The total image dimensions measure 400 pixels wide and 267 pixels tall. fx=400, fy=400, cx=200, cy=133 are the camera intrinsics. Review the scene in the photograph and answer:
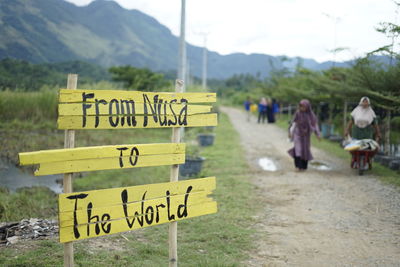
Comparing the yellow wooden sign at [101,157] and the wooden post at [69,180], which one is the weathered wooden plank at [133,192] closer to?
the wooden post at [69,180]

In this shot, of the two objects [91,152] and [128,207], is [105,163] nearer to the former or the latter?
[91,152]

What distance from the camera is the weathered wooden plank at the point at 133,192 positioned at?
2963 mm

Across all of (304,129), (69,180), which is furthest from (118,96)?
(304,129)

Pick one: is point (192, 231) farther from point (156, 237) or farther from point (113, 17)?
point (113, 17)

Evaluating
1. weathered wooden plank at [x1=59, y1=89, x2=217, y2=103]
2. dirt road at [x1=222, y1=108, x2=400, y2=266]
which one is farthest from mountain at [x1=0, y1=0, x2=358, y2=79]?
weathered wooden plank at [x1=59, y1=89, x2=217, y2=103]

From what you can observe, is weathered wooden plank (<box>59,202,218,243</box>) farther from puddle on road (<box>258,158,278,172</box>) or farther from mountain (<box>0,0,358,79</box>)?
mountain (<box>0,0,358,79</box>)

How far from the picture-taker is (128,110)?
3.31 meters

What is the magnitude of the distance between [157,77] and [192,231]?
62.4 ft

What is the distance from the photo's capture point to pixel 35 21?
608 inches

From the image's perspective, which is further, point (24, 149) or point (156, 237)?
point (24, 149)

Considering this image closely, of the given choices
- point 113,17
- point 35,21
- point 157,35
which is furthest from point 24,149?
point 157,35

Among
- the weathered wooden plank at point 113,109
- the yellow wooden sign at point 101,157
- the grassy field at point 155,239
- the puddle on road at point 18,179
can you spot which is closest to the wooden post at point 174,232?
the yellow wooden sign at point 101,157

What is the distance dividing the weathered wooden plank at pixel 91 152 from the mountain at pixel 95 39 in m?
10.7

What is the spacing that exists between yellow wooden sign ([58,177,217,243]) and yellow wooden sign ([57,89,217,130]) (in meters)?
0.54
